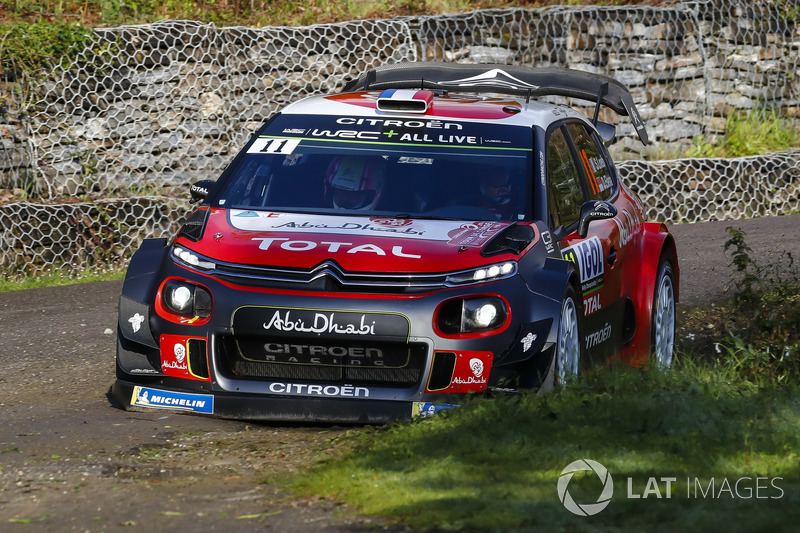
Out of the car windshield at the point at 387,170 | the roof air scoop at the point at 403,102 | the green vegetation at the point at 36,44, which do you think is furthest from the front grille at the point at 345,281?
the green vegetation at the point at 36,44

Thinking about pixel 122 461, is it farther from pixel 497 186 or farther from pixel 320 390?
pixel 497 186

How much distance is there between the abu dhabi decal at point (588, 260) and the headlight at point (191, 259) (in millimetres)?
1843

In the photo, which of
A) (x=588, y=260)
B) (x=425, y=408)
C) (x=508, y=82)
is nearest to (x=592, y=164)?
(x=508, y=82)

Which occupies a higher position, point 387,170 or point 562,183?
point 387,170

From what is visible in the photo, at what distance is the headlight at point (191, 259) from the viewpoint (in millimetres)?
6086

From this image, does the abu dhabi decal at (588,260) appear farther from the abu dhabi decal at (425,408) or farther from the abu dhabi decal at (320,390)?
the abu dhabi decal at (320,390)

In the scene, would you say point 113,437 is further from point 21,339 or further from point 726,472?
point 21,339

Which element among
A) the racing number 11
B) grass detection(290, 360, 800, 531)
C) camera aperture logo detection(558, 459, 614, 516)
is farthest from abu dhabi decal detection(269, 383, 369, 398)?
the racing number 11

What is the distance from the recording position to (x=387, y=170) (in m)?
6.97

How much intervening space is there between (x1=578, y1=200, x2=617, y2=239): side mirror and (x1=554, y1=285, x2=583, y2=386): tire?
58 cm

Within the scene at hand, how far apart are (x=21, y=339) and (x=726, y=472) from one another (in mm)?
5939

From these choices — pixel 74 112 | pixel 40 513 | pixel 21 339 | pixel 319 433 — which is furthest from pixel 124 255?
pixel 40 513

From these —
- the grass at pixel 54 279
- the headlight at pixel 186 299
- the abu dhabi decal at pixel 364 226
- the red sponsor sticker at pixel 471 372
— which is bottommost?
the grass at pixel 54 279

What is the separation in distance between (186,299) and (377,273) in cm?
96
